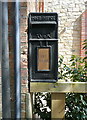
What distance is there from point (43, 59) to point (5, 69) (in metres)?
0.40

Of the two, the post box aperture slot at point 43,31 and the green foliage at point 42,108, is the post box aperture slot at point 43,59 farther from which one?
the green foliage at point 42,108

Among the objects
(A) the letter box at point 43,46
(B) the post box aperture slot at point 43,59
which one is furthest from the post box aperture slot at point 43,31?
(B) the post box aperture slot at point 43,59

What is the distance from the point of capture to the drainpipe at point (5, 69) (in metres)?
1.64

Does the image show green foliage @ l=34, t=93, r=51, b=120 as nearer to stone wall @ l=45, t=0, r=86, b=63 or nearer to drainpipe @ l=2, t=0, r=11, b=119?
drainpipe @ l=2, t=0, r=11, b=119

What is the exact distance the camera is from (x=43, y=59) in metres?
1.68

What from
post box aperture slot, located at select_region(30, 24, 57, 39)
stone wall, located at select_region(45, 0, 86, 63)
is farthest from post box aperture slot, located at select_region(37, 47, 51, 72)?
stone wall, located at select_region(45, 0, 86, 63)

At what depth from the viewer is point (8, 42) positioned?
5.58 ft

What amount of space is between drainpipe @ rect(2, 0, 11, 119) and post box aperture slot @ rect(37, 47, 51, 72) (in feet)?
1.05

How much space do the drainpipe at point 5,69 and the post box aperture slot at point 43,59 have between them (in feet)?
1.05

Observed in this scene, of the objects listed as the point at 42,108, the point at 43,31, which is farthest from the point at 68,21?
the point at 43,31

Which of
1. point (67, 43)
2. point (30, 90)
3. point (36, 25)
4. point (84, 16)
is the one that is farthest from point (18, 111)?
point (84, 16)

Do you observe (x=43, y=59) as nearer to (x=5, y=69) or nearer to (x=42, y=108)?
(x=5, y=69)

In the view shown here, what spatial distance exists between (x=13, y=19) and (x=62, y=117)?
1154 mm

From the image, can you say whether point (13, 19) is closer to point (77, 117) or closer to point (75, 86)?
point (75, 86)
